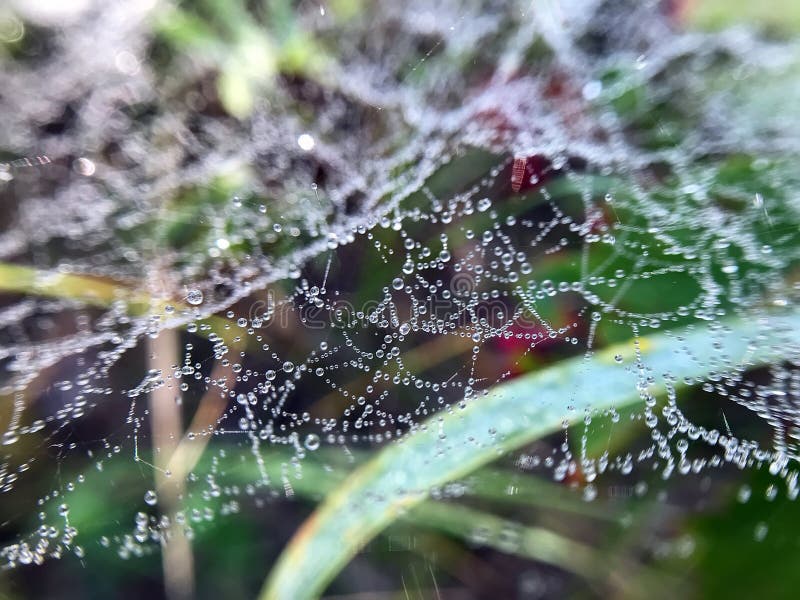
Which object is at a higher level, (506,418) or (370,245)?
(370,245)

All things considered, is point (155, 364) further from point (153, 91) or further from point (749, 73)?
point (749, 73)

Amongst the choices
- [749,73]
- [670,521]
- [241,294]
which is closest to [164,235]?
[241,294]

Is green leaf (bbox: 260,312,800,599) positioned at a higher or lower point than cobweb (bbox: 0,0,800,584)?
lower

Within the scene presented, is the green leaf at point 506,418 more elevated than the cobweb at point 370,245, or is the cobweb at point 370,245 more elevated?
the cobweb at point 370,245

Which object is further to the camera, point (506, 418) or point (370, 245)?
point (370, 245)
